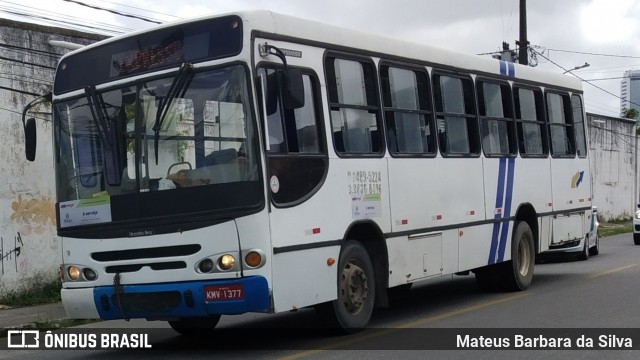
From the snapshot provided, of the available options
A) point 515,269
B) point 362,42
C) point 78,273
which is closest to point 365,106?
point 362,42

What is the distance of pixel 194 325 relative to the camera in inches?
416

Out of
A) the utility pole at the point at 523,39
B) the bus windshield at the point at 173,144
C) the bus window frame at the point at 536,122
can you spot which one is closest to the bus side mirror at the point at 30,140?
the bus windshield at the point at 173,144

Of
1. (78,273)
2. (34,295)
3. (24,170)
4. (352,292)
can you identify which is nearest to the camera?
(78,273)

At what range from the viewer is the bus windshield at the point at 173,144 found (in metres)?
8.42

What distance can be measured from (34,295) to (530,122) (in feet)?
29.6

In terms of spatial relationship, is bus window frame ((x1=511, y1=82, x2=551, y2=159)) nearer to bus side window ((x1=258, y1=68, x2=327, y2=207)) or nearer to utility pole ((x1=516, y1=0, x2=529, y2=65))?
bus side window ((x1=258, y1=68, x2=327, y2=207))

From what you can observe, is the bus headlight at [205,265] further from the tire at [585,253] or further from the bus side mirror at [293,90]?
the tire at [585,253]

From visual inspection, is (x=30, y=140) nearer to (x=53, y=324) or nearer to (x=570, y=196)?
(x=53, y=324)

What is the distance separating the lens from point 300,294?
28.6 feet

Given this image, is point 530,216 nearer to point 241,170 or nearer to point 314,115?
point 314,115

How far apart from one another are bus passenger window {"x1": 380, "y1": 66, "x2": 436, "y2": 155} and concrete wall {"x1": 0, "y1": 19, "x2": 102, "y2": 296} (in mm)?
8095

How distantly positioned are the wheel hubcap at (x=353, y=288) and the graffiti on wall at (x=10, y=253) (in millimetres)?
8299

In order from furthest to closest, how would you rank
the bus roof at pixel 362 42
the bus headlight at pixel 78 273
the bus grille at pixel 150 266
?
the bus headlight at pixel 78 273 < the bus roof at pixel 362 42 < the bus grille at pixel 150 266

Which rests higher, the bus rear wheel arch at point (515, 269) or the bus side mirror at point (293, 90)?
the bus side mirror at point (293, 90)
